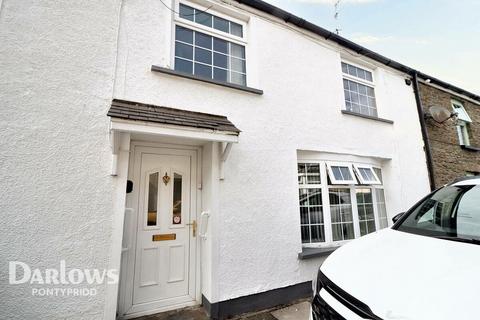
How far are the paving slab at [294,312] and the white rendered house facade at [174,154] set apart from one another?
270 millimetres

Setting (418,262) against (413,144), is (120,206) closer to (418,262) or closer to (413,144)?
(418,262)

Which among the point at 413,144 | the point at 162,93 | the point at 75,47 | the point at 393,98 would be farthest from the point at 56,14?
the point at 413,144

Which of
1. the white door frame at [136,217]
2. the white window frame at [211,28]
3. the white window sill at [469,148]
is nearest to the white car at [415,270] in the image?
the white door frame at [136,217]

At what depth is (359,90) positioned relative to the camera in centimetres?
616

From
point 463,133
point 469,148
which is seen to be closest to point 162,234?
point 469,148

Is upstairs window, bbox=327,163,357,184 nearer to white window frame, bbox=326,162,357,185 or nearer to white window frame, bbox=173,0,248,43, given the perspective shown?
white window frame, bbox=326,162,357,185

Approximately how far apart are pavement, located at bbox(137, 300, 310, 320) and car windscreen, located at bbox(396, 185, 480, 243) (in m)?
2.15

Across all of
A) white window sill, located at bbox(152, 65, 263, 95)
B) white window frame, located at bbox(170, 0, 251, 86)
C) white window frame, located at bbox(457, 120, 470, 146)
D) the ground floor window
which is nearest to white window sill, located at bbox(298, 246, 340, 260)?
the ground floor window

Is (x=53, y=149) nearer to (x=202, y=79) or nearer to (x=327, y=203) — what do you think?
(x=202, y=79)

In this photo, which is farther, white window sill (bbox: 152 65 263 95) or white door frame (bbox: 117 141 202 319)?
white window sill (bbox: 152 65 263 95)

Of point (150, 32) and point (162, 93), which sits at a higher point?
point (150, 32)

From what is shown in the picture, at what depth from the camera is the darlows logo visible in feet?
8.39

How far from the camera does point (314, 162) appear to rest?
4.83 metres

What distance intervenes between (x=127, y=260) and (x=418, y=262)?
11.6 feet
